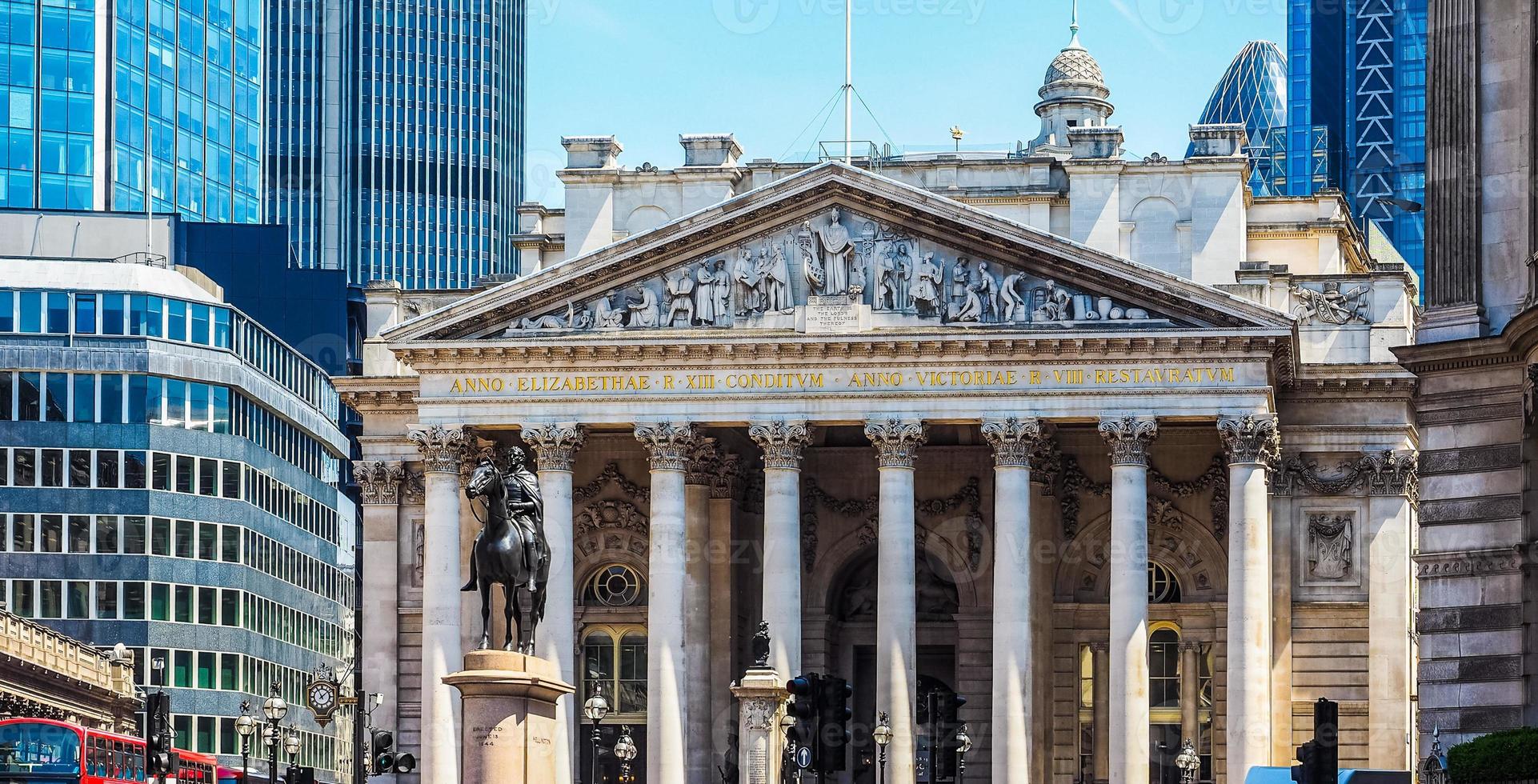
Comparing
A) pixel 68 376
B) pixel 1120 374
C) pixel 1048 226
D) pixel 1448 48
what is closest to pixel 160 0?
pixel 68 376

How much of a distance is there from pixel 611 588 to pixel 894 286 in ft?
54.5

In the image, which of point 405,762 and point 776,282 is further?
point 776,282

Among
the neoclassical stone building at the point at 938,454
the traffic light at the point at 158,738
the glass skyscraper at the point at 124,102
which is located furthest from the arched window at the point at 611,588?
the glass skyscraper at the point at 124,102

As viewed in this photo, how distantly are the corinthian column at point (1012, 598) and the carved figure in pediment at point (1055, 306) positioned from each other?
2934 mm

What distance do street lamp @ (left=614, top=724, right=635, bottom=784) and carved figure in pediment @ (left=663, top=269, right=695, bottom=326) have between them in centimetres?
1203

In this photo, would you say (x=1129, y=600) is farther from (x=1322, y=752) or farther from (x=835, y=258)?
(x=1322, y=752)

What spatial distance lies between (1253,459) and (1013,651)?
8.52 m

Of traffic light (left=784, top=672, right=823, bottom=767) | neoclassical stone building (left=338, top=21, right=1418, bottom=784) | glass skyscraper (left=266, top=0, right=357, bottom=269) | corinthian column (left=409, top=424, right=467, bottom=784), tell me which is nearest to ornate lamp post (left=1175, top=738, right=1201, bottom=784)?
neoclassical stone building (left=338, top=21, right=1418, bottom=784)

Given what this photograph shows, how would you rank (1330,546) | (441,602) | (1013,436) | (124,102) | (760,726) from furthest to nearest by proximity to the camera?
(124,102) → (1330,546) → (441,602) → (1013,436) → (760,726)

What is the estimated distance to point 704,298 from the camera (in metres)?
84.2

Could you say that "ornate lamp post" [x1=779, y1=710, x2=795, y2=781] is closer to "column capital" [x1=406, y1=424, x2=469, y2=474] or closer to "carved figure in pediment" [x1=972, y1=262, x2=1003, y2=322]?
"carved figure in pediment" [x1=972, y1=262, x2=1003, y2=322]

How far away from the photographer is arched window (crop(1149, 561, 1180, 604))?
9131 centimetres

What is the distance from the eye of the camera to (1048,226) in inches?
3634

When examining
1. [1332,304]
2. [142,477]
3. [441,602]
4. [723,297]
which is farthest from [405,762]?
[142,477]
